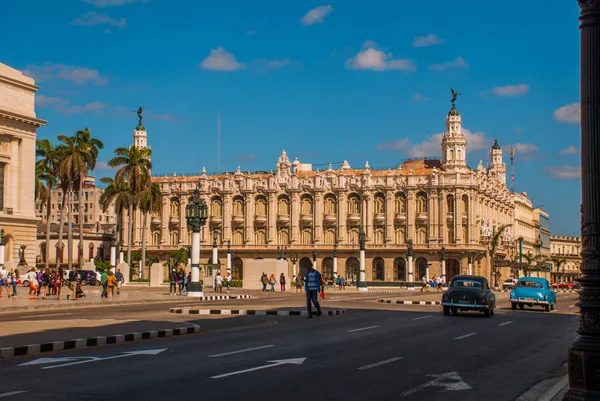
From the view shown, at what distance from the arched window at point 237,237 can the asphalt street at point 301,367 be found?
3591 inches

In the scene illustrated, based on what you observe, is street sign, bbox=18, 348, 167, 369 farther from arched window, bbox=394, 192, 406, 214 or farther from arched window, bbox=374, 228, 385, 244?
arched window, bbox=394, 192, 406, 214

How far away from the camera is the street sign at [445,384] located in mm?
11570

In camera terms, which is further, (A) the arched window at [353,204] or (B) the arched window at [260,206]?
(B) the arched window at [260,206]

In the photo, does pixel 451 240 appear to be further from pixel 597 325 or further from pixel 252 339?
pixel 597 325

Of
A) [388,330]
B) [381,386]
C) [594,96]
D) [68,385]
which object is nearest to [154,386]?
→ [68,385]

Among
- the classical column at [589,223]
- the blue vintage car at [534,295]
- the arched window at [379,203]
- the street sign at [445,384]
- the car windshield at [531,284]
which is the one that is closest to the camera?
the classical column at [589,223]

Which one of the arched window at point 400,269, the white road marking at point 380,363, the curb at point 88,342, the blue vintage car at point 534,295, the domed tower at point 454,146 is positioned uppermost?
the domed tower at point 454,146

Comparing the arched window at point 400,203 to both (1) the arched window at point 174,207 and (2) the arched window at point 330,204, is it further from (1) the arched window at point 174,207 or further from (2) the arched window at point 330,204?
(1) the arched window at point 174,207

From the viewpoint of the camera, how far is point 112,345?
16891 millimetres

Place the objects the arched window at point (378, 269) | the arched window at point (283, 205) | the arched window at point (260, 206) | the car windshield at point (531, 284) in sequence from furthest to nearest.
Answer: the arched window at point (260, 206), the arched window at point (283, 205), the arched window at point (378, 269), the car windshield at point (531, 284)

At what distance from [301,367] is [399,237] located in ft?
304

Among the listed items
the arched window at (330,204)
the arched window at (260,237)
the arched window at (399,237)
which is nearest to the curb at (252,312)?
the arched window at (399,237)

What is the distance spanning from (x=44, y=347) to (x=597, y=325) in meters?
10.6

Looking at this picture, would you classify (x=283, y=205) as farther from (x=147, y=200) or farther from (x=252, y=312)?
(x=252, y=312)
